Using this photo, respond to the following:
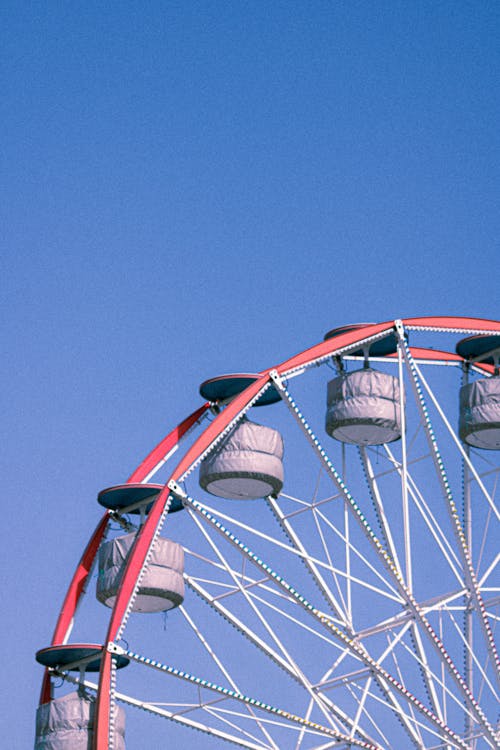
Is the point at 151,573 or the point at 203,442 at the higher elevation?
the point at 203,442

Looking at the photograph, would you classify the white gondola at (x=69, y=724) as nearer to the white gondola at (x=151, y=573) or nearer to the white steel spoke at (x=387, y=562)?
the white gondola at (x=151, y=573)

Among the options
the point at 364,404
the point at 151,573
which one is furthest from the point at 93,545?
the point at 364,404

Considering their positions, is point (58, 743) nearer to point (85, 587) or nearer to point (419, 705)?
point (85, 587)

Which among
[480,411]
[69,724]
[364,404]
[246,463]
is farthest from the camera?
[480,411]

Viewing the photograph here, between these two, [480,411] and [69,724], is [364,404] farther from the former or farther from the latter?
[69,724]

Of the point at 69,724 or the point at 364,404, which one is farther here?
the point at 364,404

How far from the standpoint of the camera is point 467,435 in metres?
41.1

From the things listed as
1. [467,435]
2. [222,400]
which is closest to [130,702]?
[222,400]

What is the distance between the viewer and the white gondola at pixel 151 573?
3784cm

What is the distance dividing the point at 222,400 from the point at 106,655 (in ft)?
30.1

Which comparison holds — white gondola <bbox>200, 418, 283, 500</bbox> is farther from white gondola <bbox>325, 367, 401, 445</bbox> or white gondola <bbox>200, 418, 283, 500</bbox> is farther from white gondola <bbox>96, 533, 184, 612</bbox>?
white gondola <bbox>96, 533, 184, 612</bbox>

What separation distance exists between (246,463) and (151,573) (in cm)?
323

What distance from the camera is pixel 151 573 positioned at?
124 feet

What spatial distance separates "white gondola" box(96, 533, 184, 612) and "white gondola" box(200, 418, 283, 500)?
5.99 feet
